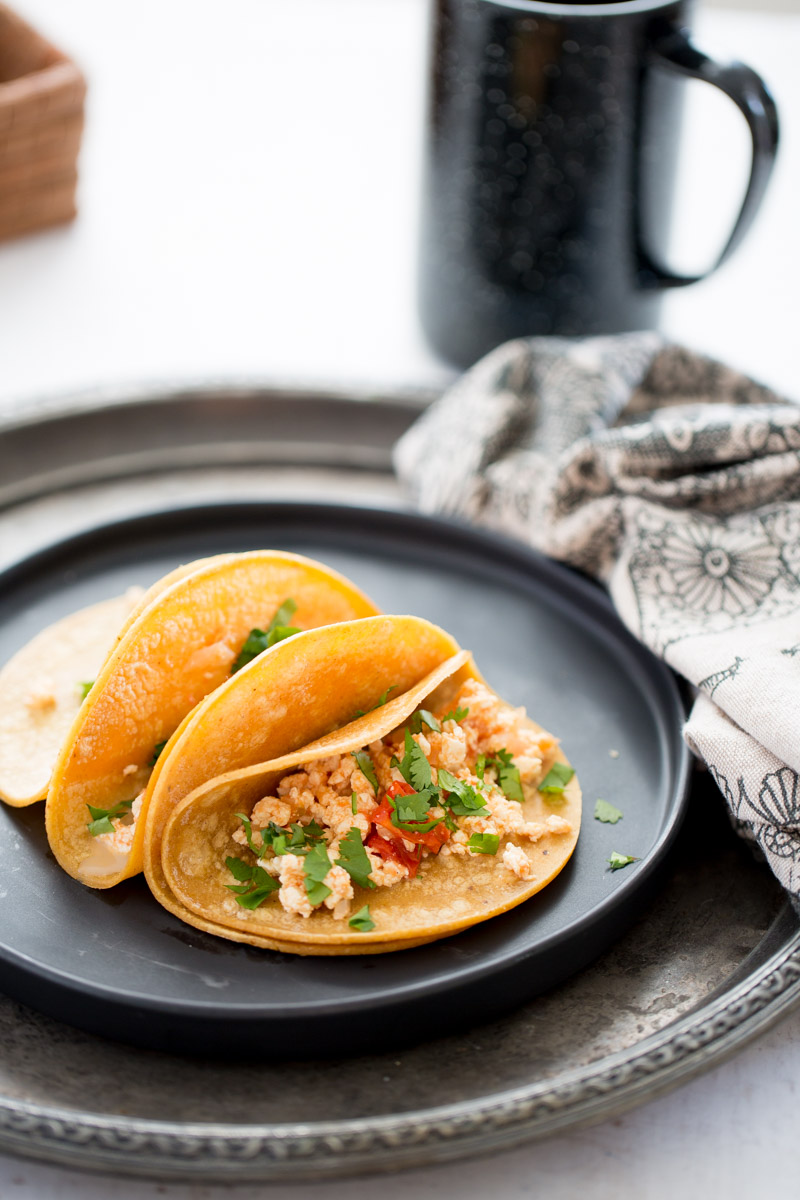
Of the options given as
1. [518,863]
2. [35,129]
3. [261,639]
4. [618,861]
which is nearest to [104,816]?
[261,639]

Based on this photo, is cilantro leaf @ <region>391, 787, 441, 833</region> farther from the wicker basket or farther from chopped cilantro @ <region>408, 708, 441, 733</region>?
the wicker basket

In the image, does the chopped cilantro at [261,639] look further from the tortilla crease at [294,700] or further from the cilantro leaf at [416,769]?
the cilantro leaf at [416,769]

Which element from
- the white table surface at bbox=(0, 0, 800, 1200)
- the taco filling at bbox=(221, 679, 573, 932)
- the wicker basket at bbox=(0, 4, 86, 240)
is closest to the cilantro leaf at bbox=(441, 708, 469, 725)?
the taco filling at bbox=(221, 679, 573, 932)

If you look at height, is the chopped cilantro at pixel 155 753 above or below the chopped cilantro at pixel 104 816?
above

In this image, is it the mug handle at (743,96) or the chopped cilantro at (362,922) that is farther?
the mug handle at (743,96)

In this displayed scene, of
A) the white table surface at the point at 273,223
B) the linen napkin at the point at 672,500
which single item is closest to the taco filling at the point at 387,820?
the linen napkin at the point at 672,500

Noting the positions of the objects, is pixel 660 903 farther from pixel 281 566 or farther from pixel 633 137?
pixel 633 137
